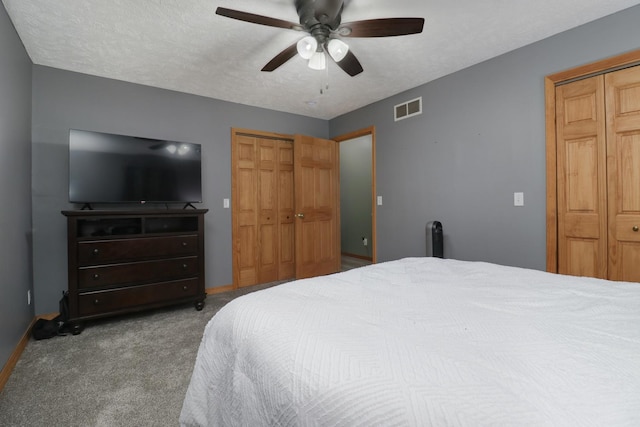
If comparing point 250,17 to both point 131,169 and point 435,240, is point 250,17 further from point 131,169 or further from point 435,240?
point 435,240

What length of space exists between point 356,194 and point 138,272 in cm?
421

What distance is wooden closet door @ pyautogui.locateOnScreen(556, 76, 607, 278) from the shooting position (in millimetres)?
2252

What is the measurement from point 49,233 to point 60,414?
196 cm

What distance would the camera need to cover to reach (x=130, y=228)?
9.90ft

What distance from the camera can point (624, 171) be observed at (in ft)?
7.11

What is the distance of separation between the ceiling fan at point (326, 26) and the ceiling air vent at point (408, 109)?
1.47m

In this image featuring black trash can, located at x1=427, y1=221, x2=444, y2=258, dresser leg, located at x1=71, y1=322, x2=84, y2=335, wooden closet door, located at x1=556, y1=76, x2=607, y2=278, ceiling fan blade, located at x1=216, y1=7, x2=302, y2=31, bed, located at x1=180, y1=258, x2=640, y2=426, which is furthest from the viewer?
black trash can, located at x1=427, y1=221, x2=444, y2=258

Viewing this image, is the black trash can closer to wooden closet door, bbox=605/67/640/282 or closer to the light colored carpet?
wooden closet door, bbox=605/67/640/282

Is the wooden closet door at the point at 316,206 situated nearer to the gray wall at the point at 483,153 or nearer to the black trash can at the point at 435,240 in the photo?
the gray wall at the point at 483,153

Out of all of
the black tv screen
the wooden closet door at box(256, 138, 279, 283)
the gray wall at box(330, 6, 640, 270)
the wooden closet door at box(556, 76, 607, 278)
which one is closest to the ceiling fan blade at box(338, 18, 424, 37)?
the gray wall at box(330, 6, 640, 270)

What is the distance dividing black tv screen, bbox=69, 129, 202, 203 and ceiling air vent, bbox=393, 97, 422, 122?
7.97ft

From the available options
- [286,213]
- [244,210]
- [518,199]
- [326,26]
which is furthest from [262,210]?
[518,199]

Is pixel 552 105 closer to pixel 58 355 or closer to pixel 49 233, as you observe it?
pixel 58 355

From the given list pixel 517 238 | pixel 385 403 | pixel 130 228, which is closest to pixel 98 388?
pixel 130 228
